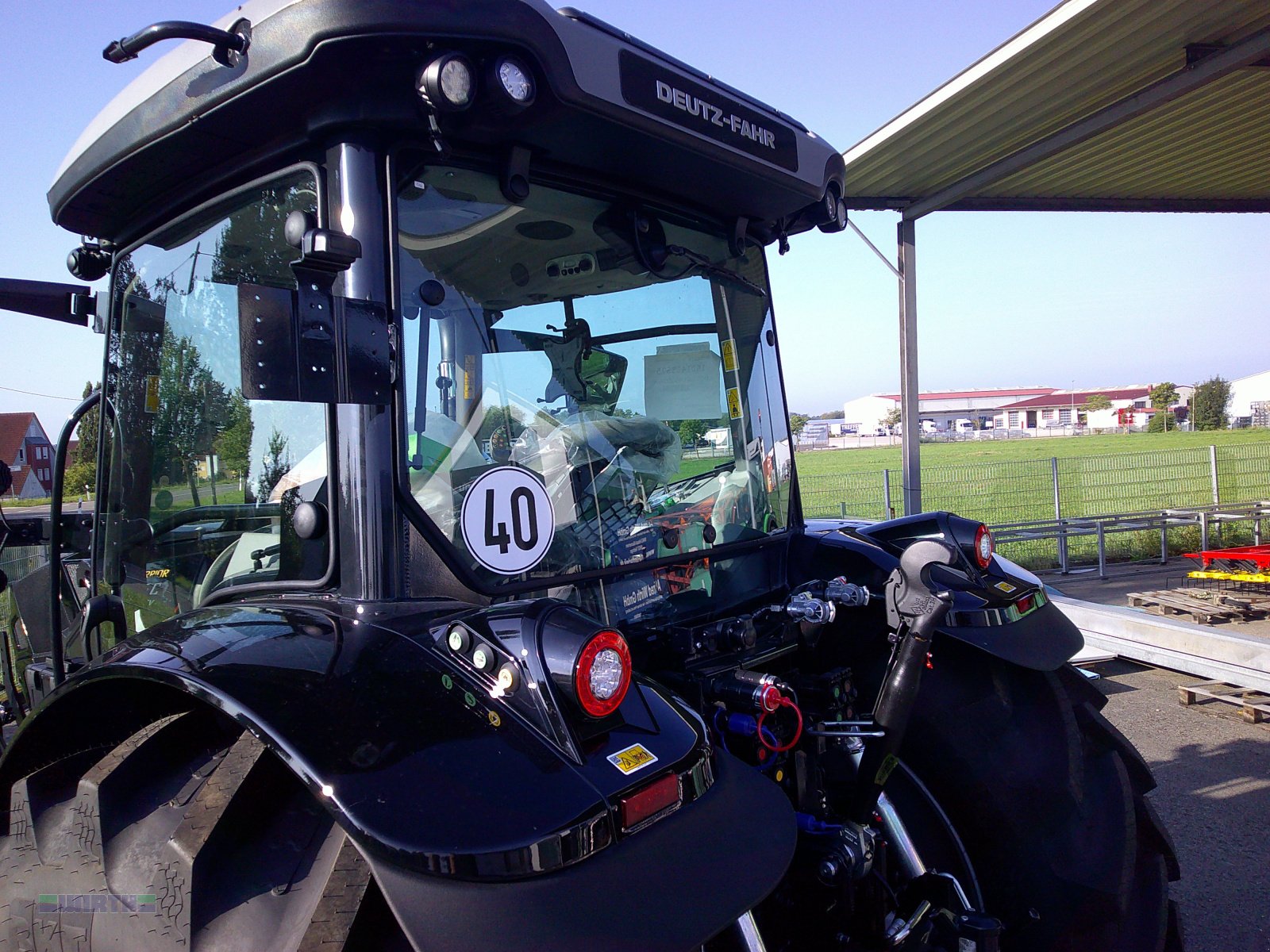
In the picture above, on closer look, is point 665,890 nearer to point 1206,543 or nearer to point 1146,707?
point 1146,707

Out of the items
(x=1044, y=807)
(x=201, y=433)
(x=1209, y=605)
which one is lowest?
(x=1209, y=605)

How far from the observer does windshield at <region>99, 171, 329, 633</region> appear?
1972 millimetres

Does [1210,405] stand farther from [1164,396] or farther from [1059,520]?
[1059,520]

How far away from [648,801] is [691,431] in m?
1.29

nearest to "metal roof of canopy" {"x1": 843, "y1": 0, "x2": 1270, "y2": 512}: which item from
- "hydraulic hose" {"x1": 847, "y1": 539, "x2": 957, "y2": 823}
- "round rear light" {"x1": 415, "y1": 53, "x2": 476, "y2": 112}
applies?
"hydraulic hose" {"x1": 847, "y1": 539, "x2": 957, "y2": 823}

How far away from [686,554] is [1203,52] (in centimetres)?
692

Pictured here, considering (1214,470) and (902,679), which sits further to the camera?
(1214,470)

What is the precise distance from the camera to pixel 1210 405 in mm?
45750

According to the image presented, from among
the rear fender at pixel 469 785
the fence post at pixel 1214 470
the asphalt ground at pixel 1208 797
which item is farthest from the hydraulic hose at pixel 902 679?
the fence post at pixel 1214 470

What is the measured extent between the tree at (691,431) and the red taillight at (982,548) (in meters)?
0.89

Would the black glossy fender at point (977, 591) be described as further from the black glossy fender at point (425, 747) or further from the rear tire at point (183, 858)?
the rear tire at point (183, 858)

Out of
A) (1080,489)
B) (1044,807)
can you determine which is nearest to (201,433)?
(1044,807)

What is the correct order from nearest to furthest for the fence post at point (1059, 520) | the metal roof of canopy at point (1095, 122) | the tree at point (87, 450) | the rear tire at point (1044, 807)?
the rear tire at point (1044, 807), the tree at point (87, 450), the metal roof of canopy at point (1095, 122), the fence post at point (1059, 520)

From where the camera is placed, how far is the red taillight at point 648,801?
1402 millimetres
